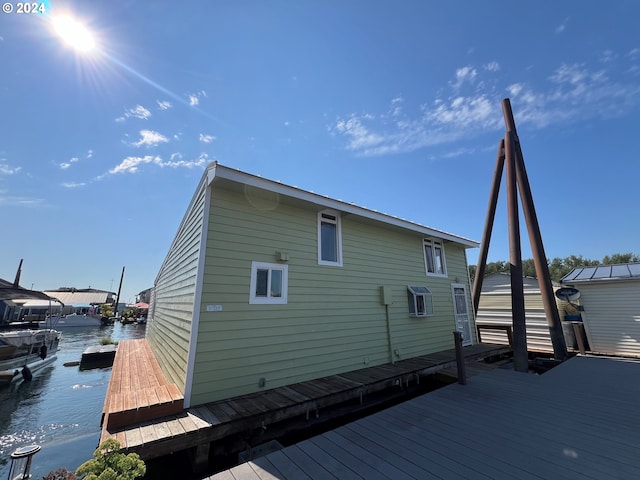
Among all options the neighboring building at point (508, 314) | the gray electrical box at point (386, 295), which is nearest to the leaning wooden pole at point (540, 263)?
the neighboring building at point (508, 314)

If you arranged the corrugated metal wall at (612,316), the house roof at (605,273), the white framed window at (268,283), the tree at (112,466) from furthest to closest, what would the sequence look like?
the house roof at (605,273) < the corrugated metal wall at (612,316) < the white framed window at (268,283) < the tree at (112,466)

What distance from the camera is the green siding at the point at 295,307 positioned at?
4062mm

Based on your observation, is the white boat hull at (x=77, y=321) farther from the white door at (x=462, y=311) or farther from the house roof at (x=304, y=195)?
the white door at (x=462, y=311)

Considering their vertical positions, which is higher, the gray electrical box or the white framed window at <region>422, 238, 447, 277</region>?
the white framed window at <region>422, 238, 447, 277</region>

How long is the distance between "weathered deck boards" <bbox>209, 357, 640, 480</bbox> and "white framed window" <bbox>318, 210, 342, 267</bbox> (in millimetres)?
3040

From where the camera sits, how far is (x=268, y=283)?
15.5 feet

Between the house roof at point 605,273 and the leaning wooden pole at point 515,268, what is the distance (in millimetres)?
4517

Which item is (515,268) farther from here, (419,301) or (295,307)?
(295,307)

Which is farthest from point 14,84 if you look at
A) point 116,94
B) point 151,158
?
point 151,158

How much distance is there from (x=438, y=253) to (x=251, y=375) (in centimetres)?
726

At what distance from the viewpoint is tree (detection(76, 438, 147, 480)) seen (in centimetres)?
191

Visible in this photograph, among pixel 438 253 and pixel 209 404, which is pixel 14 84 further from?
pixel 438 253

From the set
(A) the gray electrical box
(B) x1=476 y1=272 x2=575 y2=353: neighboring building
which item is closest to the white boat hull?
(A) the gray electrical box

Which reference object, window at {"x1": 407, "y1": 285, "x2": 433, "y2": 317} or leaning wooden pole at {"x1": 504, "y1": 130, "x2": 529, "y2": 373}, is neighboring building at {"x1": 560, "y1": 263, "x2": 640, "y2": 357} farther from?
window at {"x1": 407, "y1": 285, "x2": 433, "y2": 317}
